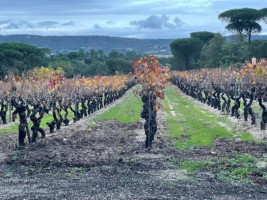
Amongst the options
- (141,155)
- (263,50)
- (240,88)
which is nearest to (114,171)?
(141,155)

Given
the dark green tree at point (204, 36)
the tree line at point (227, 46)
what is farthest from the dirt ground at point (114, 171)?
the dark green tree at point (204, 36)

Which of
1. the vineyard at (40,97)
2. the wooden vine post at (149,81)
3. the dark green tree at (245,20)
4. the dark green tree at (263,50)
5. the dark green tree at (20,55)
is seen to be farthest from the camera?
the dark green tree at (245,20)

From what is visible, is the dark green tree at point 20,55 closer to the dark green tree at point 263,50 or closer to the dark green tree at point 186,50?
the dark green tree at point 263,50

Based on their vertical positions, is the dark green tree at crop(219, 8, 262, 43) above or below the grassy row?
above

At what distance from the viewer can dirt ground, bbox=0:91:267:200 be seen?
1480 cm

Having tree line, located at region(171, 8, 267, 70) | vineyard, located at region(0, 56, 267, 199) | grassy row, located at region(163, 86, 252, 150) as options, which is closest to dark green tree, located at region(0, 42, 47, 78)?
tree line, located at region(171, 8, 267, 70)

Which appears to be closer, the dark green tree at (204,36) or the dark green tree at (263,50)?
the dark green tree at (263,50)

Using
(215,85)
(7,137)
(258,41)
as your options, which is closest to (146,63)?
(7,137)

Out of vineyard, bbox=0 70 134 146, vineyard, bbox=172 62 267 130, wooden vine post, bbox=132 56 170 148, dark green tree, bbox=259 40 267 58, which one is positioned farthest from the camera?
dark green tree, bbox=259 40 267 58

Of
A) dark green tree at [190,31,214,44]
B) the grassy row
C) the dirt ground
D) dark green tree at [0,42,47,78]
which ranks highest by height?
dark green tree at [190,31,214,44]

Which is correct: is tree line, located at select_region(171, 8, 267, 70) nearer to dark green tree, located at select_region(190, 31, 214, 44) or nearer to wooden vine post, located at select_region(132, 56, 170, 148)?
dark green tree, located at select_region(190, 31, 214, 44)

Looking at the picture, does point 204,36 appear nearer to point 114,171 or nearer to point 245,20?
point 245,20

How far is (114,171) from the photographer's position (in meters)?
18.3

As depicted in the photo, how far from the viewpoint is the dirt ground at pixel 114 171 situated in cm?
1480
